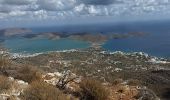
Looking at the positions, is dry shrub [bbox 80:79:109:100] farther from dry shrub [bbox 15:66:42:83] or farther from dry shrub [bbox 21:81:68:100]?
dry shrub [bbox 15:66:42:83]

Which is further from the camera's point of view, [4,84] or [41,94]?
[4,84]

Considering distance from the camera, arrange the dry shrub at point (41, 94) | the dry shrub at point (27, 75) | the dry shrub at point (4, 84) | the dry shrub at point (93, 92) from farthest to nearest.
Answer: the dry shrub at point (27, 75), the dry shrub at point (93, 92), the dry shrub at point (4, 84), the dry shrub at point (41, 94)

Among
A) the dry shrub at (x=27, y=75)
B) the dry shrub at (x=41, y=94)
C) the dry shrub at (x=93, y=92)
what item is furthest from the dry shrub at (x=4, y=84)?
the dry shrub at (x=93, y=92)

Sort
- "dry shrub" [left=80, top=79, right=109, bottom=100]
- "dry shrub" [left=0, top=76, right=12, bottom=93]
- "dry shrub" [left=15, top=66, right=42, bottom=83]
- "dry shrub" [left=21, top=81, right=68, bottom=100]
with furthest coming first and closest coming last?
"dry shrub" [left=15, top=66, right=42, bottom=83] → "dry shrub" [left=80, top=79, right=109, bottom=100] → "dry shrub" [left=0, top=76, right=12, bottom=93] → "dry shrub" [left=21, top=81, right=68, bottom=100]

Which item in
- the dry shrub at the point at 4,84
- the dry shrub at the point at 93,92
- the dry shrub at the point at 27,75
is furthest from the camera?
the dry shrub at the point at 27,75

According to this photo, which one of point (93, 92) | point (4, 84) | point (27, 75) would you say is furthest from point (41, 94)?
point (27, 75)

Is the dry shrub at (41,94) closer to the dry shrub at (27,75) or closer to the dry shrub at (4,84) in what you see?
the dry shrub at (4,84)

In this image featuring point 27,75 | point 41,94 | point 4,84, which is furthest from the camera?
point 27,75

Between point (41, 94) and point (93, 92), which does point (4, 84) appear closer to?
point (41, 94)

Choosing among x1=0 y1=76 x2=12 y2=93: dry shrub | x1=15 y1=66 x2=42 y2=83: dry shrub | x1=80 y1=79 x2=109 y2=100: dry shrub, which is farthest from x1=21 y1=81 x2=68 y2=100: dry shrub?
x1=15 y1=66 x2=42 y2=83: dry shrub

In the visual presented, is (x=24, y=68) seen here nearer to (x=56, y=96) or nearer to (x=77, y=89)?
(x=77, y=89)

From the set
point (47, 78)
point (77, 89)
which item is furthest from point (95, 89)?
point (47, 78)
